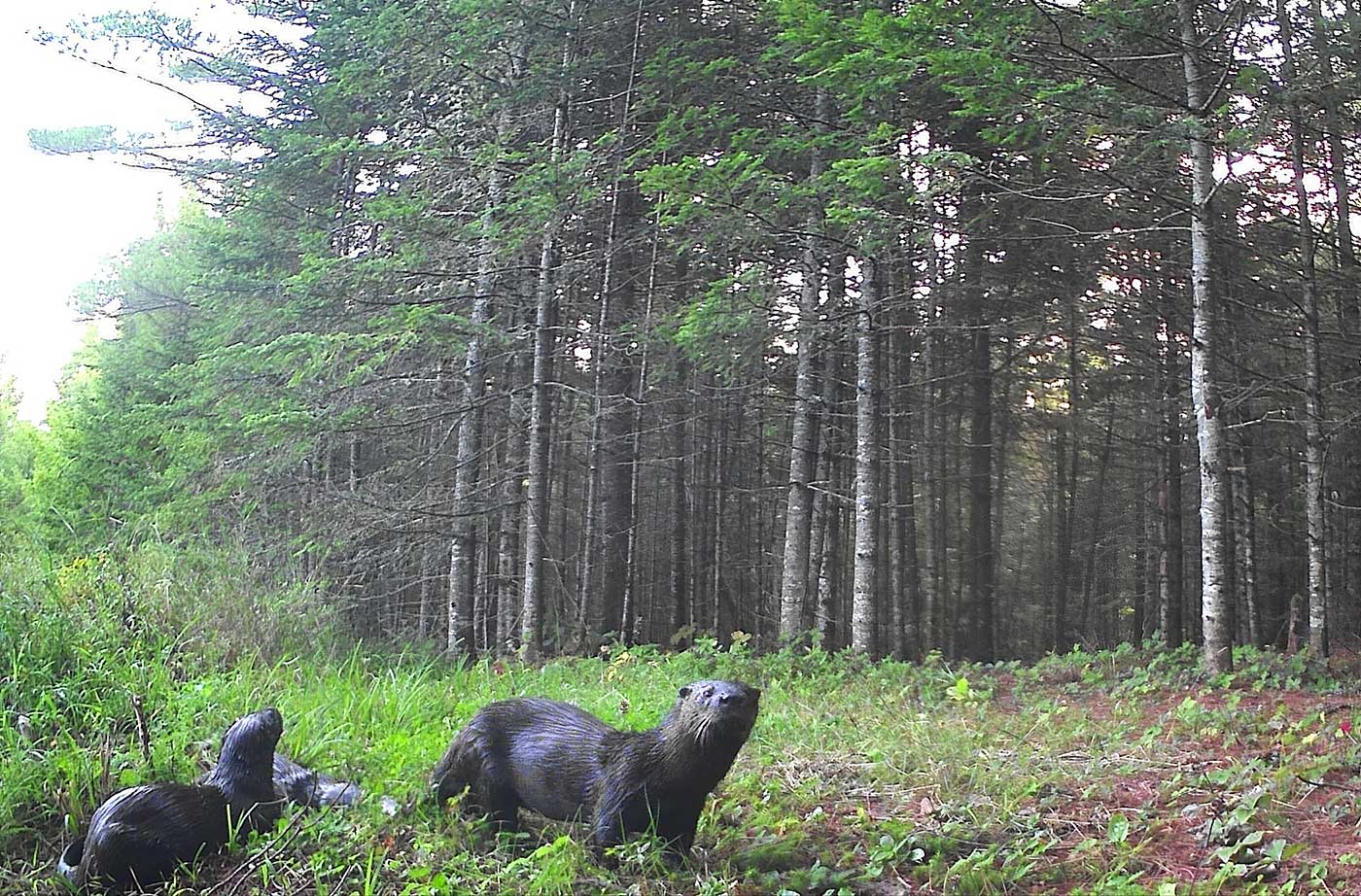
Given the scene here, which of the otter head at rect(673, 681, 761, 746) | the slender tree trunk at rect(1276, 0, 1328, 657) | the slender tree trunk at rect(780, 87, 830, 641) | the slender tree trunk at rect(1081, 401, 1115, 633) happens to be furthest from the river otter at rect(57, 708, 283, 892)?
the slender tree trunk at rect(1081, 401, 1115, 633)

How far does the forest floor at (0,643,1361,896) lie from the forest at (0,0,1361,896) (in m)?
0.03

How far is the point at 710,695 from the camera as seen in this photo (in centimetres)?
400

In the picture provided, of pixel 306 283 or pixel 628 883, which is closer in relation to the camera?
pixel 628 883

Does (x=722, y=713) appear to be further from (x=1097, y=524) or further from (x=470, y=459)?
(x=1097, y=524)

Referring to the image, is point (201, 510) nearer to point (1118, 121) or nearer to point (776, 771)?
point (776, 771)

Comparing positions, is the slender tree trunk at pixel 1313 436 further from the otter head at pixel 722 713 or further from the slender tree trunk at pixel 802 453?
the otter head at pixel 722 713

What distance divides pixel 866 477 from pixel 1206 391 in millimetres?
3889

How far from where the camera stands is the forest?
5238 millimetres

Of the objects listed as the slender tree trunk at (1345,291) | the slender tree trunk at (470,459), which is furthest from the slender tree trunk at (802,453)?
the slender tree trunk at (1345,291)

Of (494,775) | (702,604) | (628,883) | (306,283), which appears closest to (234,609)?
(494,775)

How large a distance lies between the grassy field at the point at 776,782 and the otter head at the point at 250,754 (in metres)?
0.28

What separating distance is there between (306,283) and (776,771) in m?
9.61

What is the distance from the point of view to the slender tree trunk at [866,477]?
39.2ft

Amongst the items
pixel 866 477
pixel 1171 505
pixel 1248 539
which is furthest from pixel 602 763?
pixel 1171 505
